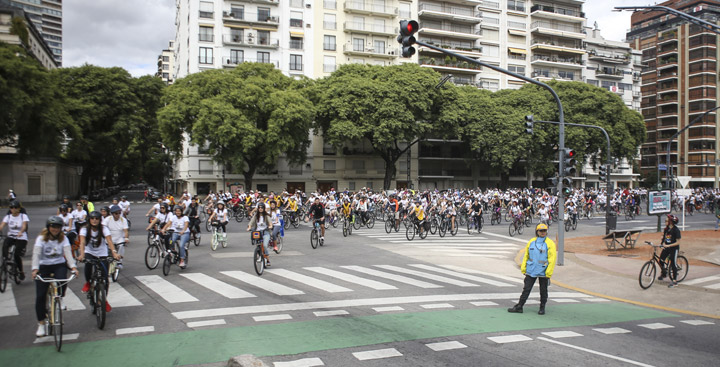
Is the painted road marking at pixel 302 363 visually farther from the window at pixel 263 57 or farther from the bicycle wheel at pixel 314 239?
the window at pixel 263 57

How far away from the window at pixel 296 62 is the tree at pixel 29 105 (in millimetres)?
24891

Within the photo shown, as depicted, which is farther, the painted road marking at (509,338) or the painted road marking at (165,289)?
the painted road marking at (165,289)

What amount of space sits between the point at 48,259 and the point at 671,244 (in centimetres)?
1291

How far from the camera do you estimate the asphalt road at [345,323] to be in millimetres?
6539

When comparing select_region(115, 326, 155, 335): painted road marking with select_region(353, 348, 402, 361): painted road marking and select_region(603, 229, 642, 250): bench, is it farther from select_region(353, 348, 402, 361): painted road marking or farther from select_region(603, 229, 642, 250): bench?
select_region(603, 229, 642, 250): bench

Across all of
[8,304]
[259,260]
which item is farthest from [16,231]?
[259,260]

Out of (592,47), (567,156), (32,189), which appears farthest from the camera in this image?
(592,47)

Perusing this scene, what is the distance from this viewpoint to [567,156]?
15.9m

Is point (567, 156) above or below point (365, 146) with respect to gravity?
below

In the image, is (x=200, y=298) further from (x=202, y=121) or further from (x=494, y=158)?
(x=494, y=158)

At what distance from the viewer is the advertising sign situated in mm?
20984

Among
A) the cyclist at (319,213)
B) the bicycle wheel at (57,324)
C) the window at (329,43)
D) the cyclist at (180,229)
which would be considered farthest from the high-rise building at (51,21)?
the bicycle wheel at (57,324)

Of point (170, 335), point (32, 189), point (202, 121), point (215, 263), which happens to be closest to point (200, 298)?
point (170, 335)

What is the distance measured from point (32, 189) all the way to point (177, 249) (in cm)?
4074
